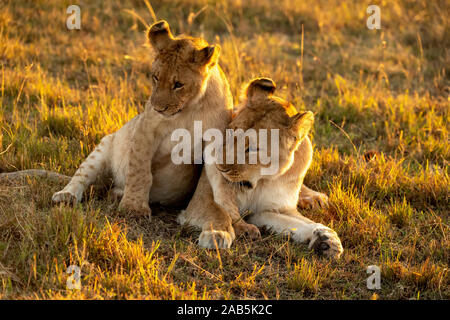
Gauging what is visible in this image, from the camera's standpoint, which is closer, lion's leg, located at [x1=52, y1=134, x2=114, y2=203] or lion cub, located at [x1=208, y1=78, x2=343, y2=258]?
lion cub, located at [x1=208, y1=78, x2=343, y2=258]

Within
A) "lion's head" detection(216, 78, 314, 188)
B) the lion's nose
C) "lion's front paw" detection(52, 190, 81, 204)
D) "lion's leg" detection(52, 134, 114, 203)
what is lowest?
"lion's front paw" detection(52, 190, 81, 204)

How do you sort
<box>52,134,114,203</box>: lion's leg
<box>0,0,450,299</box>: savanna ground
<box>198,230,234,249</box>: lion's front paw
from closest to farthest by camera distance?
<box>0,0,450,299</box>: savanna ground
<box>198,230,234,249</box>: lion's front paw
<box>52,134,114,203</box>: lion's leg

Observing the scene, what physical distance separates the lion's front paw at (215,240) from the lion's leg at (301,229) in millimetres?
412

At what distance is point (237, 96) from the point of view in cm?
557

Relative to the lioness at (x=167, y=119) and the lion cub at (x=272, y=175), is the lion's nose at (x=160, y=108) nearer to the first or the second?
the lioness at (x=167, y=119)

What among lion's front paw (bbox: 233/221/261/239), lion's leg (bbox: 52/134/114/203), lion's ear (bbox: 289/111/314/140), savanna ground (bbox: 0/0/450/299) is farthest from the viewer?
lion's leg (bbox: 52/134/114/203)

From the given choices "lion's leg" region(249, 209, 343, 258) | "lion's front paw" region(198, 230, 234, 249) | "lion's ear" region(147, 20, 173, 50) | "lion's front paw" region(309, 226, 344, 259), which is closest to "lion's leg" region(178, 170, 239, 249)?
"lion's front paw" region(198, 230, 234, 249)

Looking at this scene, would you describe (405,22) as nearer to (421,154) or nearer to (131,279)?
(421,154)

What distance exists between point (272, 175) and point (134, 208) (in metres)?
0.88

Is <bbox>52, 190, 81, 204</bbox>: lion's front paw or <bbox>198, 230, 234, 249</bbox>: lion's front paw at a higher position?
<bbox>52, 190, 81, 204</bbox>: lion's front paw

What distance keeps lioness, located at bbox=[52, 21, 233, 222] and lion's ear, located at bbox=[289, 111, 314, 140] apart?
457mm

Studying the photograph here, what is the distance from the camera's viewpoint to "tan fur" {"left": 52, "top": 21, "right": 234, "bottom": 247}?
3.30 m

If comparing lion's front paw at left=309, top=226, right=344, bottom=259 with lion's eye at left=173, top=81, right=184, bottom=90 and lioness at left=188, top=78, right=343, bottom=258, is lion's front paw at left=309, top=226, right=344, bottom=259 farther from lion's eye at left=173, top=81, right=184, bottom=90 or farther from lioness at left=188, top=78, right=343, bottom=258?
lion's eye at left=173, top=81, right=184, bottom=90

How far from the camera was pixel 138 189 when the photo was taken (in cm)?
351
